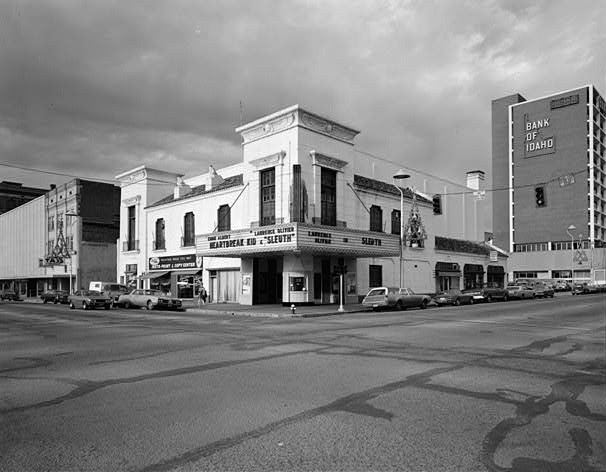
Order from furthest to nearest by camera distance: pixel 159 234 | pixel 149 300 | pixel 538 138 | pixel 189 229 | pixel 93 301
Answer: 1. pixel 538 138
2. pixel 159 234
3. pixel 189 229
4. pixel 93 301
5. pixel 149 300

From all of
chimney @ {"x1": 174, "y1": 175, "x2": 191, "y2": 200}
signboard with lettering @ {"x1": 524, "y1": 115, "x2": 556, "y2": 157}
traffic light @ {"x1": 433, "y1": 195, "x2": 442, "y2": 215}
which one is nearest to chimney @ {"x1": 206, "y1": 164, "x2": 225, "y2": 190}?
chimney @ {"x1": 174, "y1": 175, "x2": 191, "y2": 200}

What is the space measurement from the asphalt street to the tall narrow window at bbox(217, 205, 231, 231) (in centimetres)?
2492

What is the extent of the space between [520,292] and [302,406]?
4350 centimetres

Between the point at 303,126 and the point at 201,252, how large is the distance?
10926 mm

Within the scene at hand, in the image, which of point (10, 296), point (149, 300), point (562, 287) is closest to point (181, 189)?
point (149, 300)

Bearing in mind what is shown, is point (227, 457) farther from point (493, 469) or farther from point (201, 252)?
point (201, 252)

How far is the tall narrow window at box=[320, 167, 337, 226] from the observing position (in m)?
34.3

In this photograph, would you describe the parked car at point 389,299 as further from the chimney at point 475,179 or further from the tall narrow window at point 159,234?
the chimney at point 475,179

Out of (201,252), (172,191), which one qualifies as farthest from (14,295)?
(201,252)

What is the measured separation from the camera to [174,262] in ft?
141

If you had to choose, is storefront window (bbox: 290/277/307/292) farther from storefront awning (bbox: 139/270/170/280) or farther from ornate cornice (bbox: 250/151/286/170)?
storefront awning (bbox: 139/270/170/280)

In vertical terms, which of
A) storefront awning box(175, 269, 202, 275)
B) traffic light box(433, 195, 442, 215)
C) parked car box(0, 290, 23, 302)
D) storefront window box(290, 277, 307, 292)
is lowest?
parked car box(0, 290, 23, 302)

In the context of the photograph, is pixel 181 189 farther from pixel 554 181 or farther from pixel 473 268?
pixel 554 181

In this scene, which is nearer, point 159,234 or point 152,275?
point 152,275
